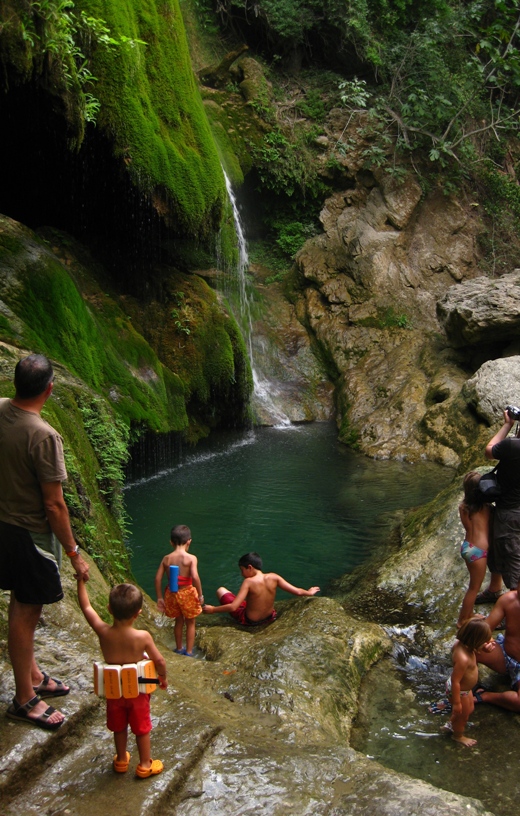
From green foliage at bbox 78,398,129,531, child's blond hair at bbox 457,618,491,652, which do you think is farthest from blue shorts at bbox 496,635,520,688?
green foliage at bbox 78,398,129,531

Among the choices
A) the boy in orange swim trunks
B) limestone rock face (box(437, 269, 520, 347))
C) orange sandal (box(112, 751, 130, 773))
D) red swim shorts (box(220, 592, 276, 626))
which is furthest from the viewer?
limestone rock face (box(437, 269, 520, 347))

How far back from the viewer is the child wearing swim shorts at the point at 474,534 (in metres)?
4.59

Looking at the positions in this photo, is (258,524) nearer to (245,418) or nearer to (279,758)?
(245,418)

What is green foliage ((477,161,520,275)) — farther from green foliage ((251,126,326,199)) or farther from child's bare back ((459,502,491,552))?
child's bare back ((459,502,491,552))

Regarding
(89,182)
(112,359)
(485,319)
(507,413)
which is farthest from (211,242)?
(507,413)

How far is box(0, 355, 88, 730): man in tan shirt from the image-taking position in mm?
2883

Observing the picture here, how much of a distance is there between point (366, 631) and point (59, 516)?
2.91 meters

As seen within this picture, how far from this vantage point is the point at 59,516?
2.95 m

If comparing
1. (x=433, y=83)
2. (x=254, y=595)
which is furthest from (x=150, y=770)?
(x=433, y=83)

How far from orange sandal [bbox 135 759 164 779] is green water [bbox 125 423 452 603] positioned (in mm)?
3963

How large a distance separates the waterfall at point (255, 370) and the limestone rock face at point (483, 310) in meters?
4.17

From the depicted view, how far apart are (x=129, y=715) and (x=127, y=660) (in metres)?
0.22

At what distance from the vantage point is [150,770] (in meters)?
2.72

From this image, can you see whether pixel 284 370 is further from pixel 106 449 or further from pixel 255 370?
pixel 106 449
